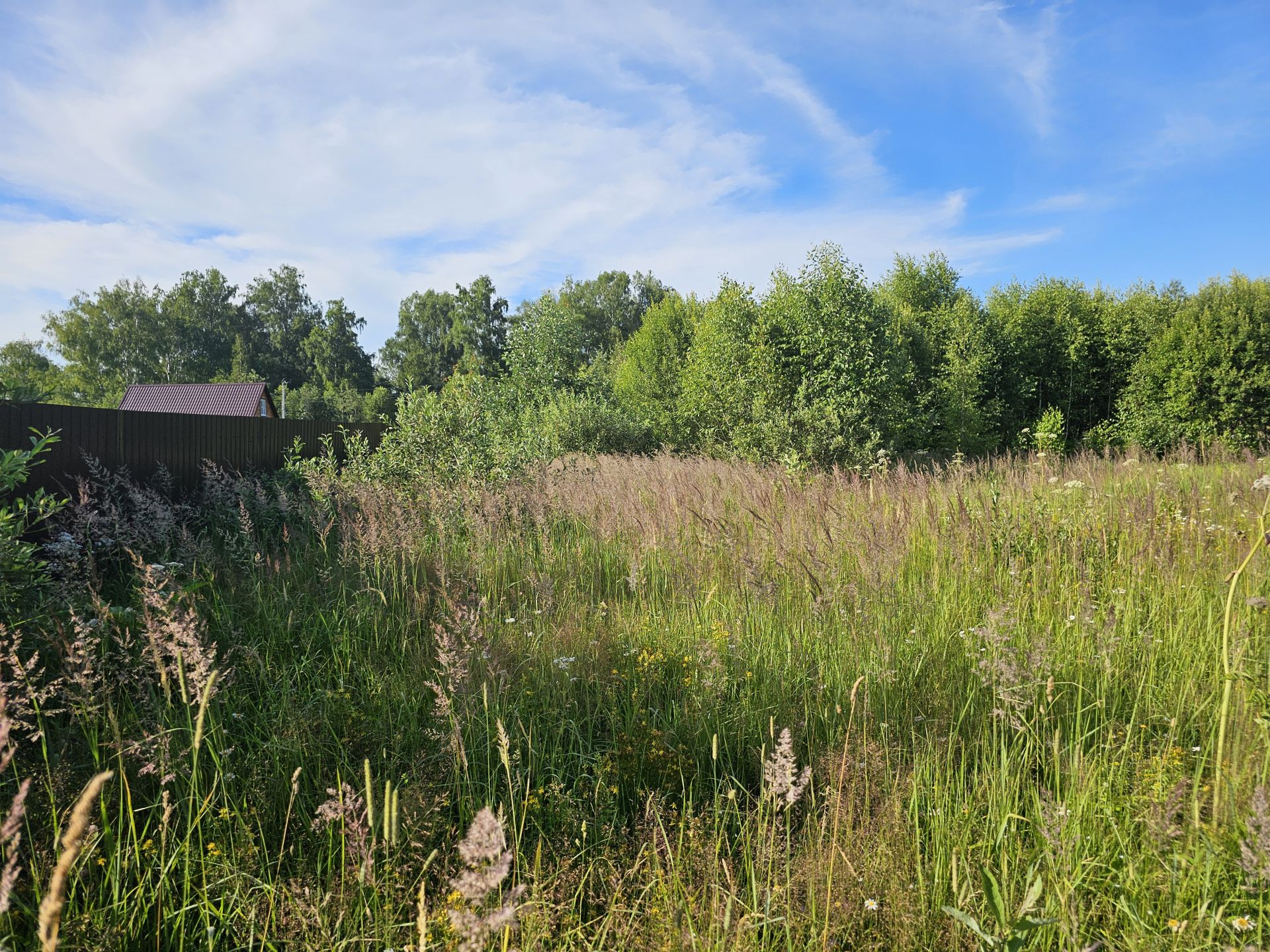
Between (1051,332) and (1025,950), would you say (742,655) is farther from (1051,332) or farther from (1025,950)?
(1051,332)

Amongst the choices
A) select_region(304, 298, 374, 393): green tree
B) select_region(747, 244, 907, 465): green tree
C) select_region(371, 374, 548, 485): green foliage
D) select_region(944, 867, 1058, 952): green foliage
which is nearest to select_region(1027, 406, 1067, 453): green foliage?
select_region(747, 244, 907, 465): green tree

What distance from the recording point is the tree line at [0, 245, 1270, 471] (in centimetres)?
1297

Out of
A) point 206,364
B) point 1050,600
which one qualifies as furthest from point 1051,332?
point 206,364

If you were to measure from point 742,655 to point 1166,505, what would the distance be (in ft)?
10.9

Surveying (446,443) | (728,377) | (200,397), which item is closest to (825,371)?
(728,377)

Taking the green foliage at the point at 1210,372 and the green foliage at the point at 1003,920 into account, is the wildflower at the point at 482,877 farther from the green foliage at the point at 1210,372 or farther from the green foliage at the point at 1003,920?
the green foliage at the point at 1210,372

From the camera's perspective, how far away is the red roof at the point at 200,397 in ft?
114

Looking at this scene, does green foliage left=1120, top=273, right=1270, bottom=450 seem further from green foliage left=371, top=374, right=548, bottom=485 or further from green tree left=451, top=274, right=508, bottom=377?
green tree left=451, top=274, right=508, bottom=377

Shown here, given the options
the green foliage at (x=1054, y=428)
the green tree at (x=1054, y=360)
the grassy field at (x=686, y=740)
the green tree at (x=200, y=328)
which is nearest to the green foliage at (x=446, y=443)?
the grassy field at (x=686, y=740)

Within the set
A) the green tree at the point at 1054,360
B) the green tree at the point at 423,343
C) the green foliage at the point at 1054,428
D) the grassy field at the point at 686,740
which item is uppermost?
the green tree at the point at 423,343

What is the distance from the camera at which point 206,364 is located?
54469mm

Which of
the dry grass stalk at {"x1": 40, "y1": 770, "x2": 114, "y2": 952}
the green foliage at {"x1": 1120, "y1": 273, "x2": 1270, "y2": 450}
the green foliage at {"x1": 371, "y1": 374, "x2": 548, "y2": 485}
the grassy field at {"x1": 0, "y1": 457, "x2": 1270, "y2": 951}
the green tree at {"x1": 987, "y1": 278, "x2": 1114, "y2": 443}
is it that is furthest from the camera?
the green tree at {"x1": 987, "y1": 278, "x2": 1114, "y2": 443}

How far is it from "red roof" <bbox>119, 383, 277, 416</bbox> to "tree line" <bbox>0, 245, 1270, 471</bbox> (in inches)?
462

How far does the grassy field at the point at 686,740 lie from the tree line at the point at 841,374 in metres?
4.54
